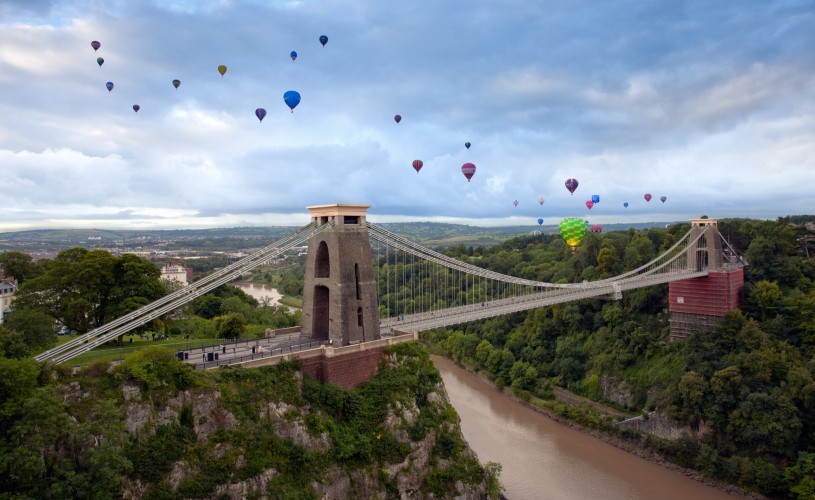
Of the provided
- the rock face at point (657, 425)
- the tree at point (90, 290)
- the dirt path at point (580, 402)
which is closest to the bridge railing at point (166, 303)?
the tree at point (90, 290)

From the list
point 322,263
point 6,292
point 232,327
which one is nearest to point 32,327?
point 322,263

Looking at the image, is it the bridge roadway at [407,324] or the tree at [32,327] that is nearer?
the tree at [32,327]

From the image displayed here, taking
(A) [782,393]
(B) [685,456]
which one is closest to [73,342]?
(B) [685,456]

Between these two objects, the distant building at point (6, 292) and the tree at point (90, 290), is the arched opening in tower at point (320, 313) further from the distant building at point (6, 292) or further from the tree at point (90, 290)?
the distant building at point (6, 292)

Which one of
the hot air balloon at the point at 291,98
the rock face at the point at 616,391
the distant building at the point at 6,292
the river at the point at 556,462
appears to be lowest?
the river at the point at 556,462

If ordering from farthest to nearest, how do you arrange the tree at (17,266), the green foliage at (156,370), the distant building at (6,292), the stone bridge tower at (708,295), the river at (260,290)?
the river at (260,290), the stone bridge tower at (708,295), the tree at (17,266), the distant building at (6,292), the green foliage at (156,370)

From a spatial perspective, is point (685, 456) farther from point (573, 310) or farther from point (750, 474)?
point (573, 310)
